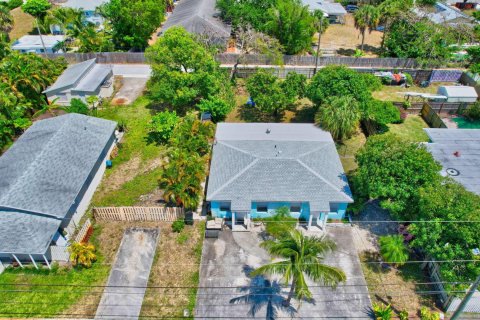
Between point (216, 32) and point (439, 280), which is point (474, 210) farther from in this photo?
point (216, 32)

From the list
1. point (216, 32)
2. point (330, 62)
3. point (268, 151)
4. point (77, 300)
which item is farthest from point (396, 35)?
point (77, 300)

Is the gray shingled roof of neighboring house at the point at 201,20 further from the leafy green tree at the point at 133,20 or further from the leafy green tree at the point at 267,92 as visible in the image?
the leafy green tree at the point at 267,92

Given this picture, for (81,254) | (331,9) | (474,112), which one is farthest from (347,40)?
(81,254)

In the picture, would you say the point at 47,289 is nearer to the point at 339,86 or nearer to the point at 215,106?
the point at 215,106

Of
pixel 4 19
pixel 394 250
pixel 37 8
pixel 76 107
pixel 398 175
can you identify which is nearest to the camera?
pixel 394 250

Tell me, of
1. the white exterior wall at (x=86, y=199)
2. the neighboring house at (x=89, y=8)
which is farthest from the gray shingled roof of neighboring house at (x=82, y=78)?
the neighboring house at (x=89, y=8)
